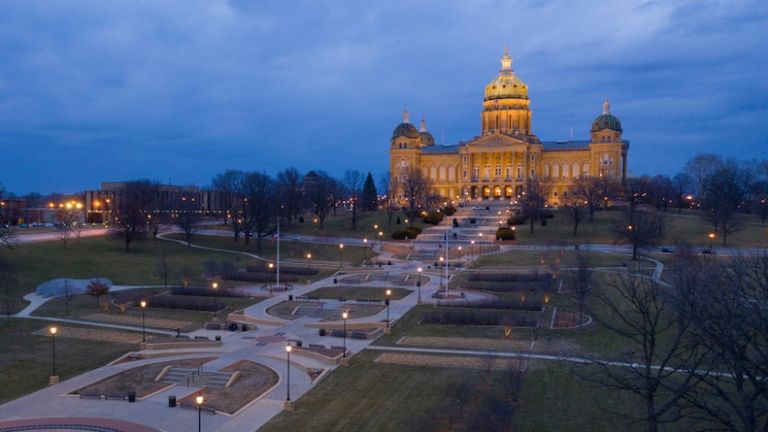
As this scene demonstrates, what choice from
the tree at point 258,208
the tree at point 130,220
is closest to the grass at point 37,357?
the tree at point 130,220

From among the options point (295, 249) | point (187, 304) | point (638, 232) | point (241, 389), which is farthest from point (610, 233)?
point (241, 389)

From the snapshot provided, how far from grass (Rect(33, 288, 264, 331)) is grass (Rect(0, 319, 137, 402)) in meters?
4.37

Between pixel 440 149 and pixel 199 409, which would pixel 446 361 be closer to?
pixel 199 409

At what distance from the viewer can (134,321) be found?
3878 centimetres

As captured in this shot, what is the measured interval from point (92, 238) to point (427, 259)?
133ft

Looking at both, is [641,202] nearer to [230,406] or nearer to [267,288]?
[267,288]

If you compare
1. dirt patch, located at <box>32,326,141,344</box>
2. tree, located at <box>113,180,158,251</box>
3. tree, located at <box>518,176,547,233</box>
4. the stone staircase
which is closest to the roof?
tree, located at <box>518,176,547,233</box>

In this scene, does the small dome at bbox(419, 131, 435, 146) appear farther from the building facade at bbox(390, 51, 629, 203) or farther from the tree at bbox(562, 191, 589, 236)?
the tree at bbox(562, 191, 589, 236)

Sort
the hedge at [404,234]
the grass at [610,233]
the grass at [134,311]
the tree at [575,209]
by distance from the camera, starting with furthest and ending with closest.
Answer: the hedge at [404,234]
the tree at [575,209]
the grass at [610,233]
the grass at [134,311]

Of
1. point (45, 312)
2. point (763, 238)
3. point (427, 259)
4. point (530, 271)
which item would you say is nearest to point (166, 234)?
point (427, 259)

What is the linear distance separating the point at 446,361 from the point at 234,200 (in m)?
63.7

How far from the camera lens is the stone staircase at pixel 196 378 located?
27.5m

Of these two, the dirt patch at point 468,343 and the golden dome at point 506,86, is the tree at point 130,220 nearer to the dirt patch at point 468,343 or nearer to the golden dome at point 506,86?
the dirt patch at point 468,343

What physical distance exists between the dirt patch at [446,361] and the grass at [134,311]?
13.8 meters
